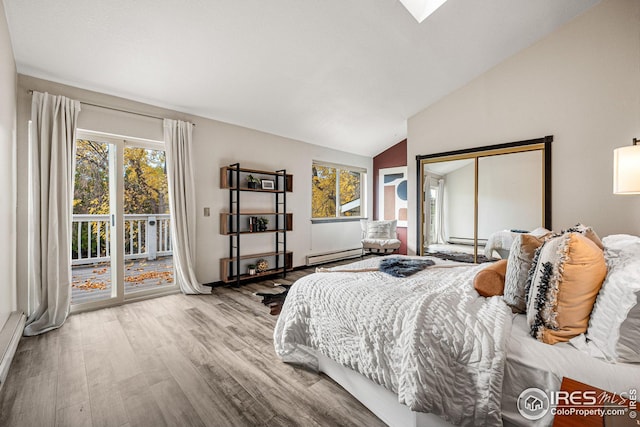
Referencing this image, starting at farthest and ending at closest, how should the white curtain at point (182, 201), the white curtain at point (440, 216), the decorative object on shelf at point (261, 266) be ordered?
the decorative object on shelf at point (261, 266) < the white curtain at point (440, 216) < the white curtain at point (182, 201)

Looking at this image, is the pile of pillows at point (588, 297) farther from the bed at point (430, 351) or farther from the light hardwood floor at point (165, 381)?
the light hardwood floor at point (165, 381)

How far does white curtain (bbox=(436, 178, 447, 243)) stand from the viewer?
4.29 meters

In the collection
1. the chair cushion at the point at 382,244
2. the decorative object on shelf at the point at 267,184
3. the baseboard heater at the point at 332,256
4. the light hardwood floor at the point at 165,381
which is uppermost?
the decorative object on shelf at the point at 267,184

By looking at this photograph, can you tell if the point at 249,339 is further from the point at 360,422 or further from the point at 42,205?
the point at 42,205

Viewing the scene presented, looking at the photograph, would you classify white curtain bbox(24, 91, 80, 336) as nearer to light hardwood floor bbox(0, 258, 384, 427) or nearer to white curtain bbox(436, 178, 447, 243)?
light hardwood floor bbox(0, 258, 384, 427)

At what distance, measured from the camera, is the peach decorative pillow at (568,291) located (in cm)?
116

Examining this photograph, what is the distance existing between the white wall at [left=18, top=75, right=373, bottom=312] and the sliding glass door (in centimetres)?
27

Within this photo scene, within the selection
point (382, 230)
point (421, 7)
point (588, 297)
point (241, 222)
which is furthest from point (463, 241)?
point (241, 222)

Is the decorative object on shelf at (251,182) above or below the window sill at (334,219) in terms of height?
above

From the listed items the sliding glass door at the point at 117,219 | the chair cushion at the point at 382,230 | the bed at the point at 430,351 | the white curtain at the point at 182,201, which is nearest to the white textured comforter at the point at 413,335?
the bed at the point at 430,351

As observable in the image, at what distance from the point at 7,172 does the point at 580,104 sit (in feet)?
18.1

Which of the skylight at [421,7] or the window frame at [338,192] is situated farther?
the window frame at [338,192]

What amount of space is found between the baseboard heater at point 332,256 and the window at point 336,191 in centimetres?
74

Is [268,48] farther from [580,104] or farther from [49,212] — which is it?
[580,104]
